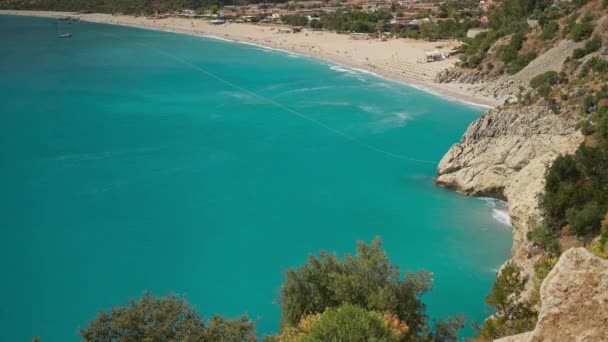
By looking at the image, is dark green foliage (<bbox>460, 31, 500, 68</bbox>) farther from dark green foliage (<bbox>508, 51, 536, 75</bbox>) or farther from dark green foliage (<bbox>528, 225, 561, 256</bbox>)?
dark green foliage (<bbox>528, 225, 561, 256</bbox>)

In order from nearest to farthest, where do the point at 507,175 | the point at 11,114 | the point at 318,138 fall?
the point at 507,175, the point at 318,138, the point at 11,114

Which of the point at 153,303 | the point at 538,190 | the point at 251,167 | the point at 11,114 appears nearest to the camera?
the point at 153,303

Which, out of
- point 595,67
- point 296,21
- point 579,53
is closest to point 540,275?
point 595,67

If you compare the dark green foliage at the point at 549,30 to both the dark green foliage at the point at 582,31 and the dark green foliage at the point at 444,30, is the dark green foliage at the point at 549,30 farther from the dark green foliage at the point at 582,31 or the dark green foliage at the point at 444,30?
the dark green foliage at the point at 444,30

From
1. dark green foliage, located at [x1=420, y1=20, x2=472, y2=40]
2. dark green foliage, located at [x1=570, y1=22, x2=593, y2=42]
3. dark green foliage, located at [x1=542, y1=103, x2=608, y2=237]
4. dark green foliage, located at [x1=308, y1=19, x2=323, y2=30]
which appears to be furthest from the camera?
dark green foliage, located at [x1=308, y1=19, x2=323, y2=30]

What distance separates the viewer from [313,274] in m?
18.4

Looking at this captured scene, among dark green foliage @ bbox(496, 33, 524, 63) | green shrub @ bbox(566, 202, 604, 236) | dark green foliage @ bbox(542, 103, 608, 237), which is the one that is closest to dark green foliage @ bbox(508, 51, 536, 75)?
dark green foliage @ bbox(496, 33, 524, 63)

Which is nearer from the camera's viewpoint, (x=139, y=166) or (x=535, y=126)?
(x=535, y=126)

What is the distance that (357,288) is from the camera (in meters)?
17.4

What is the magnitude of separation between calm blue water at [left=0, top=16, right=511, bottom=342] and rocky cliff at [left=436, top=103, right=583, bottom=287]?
4.25 feet

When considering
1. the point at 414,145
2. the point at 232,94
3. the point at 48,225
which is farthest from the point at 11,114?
the point at 414,145

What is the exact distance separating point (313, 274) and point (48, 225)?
23066 millimetres

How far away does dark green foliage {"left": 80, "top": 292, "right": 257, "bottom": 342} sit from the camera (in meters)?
15.8

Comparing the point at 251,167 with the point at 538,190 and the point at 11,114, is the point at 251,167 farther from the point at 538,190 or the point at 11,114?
the point at 11,114
